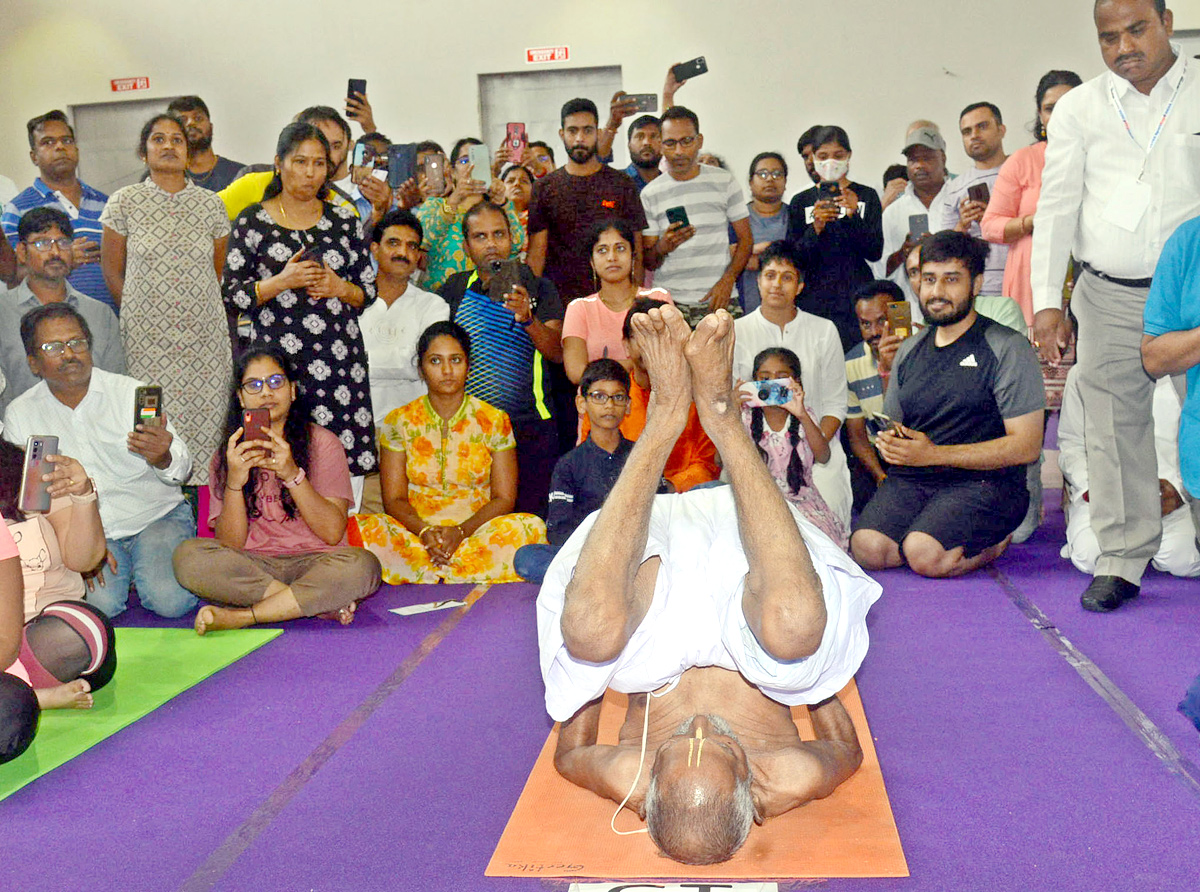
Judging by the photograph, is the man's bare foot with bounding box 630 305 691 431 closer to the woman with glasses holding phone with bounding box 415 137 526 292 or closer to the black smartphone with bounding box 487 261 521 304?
the black smartphone with bounding box 487 261 521 304

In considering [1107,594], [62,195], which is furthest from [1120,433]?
[62,195]

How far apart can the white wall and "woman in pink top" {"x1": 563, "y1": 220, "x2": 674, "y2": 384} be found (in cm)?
Answer: 463

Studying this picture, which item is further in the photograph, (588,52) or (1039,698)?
(588,52)

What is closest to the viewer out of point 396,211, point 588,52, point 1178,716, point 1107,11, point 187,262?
point 1178,716

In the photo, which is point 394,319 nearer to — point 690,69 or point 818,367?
point 818,367

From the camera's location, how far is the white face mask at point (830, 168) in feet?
16.6

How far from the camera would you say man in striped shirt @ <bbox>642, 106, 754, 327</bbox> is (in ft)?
16.2

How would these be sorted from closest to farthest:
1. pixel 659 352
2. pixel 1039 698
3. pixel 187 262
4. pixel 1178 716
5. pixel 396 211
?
1. pixel 659 352
2. pixel 1178 716
3. pixel 1039 698
4. pixel 187 262
5. pixel 396 211

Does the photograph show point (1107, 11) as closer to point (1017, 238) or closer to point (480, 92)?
point (1017, 238)

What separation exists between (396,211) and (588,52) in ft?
15.0

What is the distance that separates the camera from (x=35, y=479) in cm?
293

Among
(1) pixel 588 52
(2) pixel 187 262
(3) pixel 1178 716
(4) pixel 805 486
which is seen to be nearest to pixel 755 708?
(3) pixel 1178 716

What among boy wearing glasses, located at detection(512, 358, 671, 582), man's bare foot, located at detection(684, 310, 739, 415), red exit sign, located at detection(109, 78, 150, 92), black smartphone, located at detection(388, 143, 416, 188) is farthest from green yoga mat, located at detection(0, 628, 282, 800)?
red exit sign, located at detection(109, 78, 150, 92)

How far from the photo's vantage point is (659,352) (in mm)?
2191
